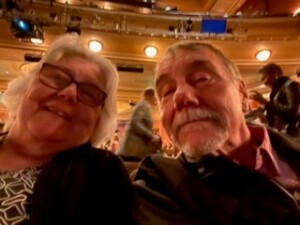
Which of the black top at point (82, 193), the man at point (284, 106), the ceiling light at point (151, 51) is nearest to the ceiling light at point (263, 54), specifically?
the ceiling light at point (151, 51)

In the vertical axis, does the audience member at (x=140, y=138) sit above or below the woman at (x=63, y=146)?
below

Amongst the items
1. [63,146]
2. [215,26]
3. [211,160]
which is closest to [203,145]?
[211,160]

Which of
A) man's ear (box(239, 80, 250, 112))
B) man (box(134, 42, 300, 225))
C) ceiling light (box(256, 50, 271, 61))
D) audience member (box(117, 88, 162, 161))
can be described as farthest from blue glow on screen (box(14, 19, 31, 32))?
man's ear (box(239, 80, 250, 112))

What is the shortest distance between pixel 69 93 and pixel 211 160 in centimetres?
50

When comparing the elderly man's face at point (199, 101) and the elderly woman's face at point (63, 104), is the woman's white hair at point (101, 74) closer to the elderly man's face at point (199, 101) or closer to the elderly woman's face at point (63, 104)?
the elderly woman's face at point (63, 104)

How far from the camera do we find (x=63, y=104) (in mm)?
1161

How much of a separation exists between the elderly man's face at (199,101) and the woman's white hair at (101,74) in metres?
0.20

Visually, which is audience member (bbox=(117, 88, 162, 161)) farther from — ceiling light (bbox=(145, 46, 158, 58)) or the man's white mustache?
ceiling light (bbox=(145, 46, 158, 58))

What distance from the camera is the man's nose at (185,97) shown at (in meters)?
1.04

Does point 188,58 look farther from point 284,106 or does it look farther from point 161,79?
point 284,106

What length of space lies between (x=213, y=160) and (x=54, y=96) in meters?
0.53

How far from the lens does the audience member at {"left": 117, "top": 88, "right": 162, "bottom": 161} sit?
3.42m

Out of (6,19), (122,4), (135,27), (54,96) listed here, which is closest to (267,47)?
(135,27)

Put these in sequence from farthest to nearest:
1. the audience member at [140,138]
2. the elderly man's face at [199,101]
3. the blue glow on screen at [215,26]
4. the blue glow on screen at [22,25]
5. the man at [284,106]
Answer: the blue glow on screen at [215,26]
the blue glow on screen at [22,25]
the audience member at [140,138]
the man at [284,106]
the elderly man's face at [199,101]
